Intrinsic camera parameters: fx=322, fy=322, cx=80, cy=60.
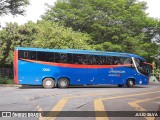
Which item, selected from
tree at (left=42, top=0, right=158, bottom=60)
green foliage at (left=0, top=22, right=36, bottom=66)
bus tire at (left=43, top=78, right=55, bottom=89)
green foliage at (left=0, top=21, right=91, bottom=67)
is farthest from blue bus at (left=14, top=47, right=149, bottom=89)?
tree at (left=42, top=0, right=158, bottom=60)

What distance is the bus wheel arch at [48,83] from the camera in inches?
997

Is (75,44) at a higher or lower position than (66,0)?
lower

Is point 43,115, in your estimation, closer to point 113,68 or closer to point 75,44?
point 113,68

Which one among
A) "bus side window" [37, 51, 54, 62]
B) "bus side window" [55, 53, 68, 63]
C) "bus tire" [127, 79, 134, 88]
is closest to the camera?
"bus side window" [37, 51, 54, 62]

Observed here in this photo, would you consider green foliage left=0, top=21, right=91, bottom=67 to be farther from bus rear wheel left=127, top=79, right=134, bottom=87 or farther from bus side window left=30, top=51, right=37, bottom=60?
bus rear wheel left=127, top=79, right=134, bottom=87

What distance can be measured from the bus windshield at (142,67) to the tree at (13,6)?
12957 mm

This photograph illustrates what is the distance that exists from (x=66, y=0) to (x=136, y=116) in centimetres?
4087

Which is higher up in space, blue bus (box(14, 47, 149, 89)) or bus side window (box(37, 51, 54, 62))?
bus side window (box(37, 51, 54, 62))

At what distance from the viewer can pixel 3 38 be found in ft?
113

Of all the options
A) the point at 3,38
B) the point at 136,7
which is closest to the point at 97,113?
the point at 3,38

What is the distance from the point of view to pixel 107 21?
44.4m

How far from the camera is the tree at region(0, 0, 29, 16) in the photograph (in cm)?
3246

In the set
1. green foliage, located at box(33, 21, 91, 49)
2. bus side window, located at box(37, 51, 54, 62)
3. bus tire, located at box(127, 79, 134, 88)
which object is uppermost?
green foliage, located at box(33, 21, 91, 49)

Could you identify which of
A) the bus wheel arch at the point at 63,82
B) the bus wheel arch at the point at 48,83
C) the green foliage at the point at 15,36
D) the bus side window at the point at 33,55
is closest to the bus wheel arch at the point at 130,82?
the bus wheel arch at the point at 63,82
